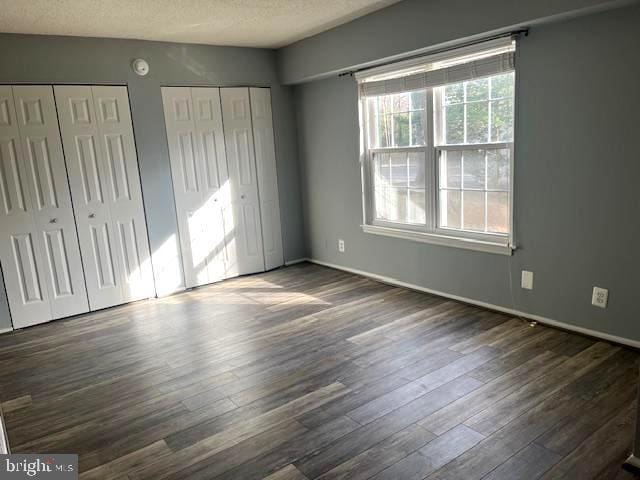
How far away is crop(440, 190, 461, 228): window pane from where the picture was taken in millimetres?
3879

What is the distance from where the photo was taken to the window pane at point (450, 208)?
3879 millimetres

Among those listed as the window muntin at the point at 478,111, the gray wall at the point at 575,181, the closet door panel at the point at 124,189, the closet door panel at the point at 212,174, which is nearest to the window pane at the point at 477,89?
the window muntin at the point at 478,111

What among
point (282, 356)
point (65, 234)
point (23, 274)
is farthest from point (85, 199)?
point (282, 356)

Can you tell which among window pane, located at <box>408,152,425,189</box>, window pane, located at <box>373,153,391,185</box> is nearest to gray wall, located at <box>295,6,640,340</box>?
window pane, located at <box>408,152,425,189</box>

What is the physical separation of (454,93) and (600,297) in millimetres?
1817

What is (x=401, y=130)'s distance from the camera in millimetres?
4246

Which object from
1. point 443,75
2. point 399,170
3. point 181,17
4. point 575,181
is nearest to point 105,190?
point 181,17

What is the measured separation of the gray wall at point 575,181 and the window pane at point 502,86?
0.39 feet

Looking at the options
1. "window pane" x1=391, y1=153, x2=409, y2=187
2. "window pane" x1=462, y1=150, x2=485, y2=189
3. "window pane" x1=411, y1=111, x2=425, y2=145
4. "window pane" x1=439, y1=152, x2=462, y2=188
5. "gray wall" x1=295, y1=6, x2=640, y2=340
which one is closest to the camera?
"gray wall" x1=295, y1=6, x2=640, y2=340

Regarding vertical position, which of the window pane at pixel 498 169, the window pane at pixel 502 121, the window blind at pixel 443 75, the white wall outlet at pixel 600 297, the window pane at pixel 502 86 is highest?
the window blind at pixel 443 75

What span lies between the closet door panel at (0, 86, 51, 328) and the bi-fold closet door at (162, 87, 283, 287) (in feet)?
4.10

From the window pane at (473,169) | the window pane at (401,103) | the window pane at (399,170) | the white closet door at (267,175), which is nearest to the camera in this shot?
the window pane at (473,169)

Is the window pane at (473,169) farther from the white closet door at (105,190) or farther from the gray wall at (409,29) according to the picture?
the white closet door at (105,190)

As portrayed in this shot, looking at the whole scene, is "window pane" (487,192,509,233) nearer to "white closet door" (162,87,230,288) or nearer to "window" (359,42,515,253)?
"window" (359,42,515,253)
